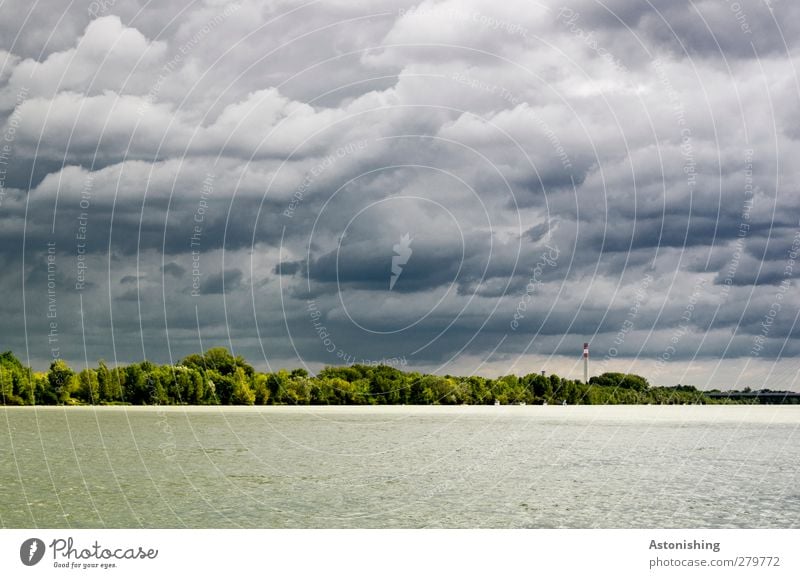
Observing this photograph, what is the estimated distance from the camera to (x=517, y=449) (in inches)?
3489

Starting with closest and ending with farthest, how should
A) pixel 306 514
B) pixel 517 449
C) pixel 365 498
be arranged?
pixel 306 514, pixel 365 498, pixel 517 449

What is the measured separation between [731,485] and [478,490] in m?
16.0

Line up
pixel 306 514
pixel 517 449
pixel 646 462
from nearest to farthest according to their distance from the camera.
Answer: pixel 306 514 → pixel 646 462 → pixel 517 449

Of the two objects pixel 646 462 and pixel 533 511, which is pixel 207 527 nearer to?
pixel 533 511

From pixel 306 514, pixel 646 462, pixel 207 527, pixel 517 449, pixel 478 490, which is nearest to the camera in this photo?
pixel 207 527
